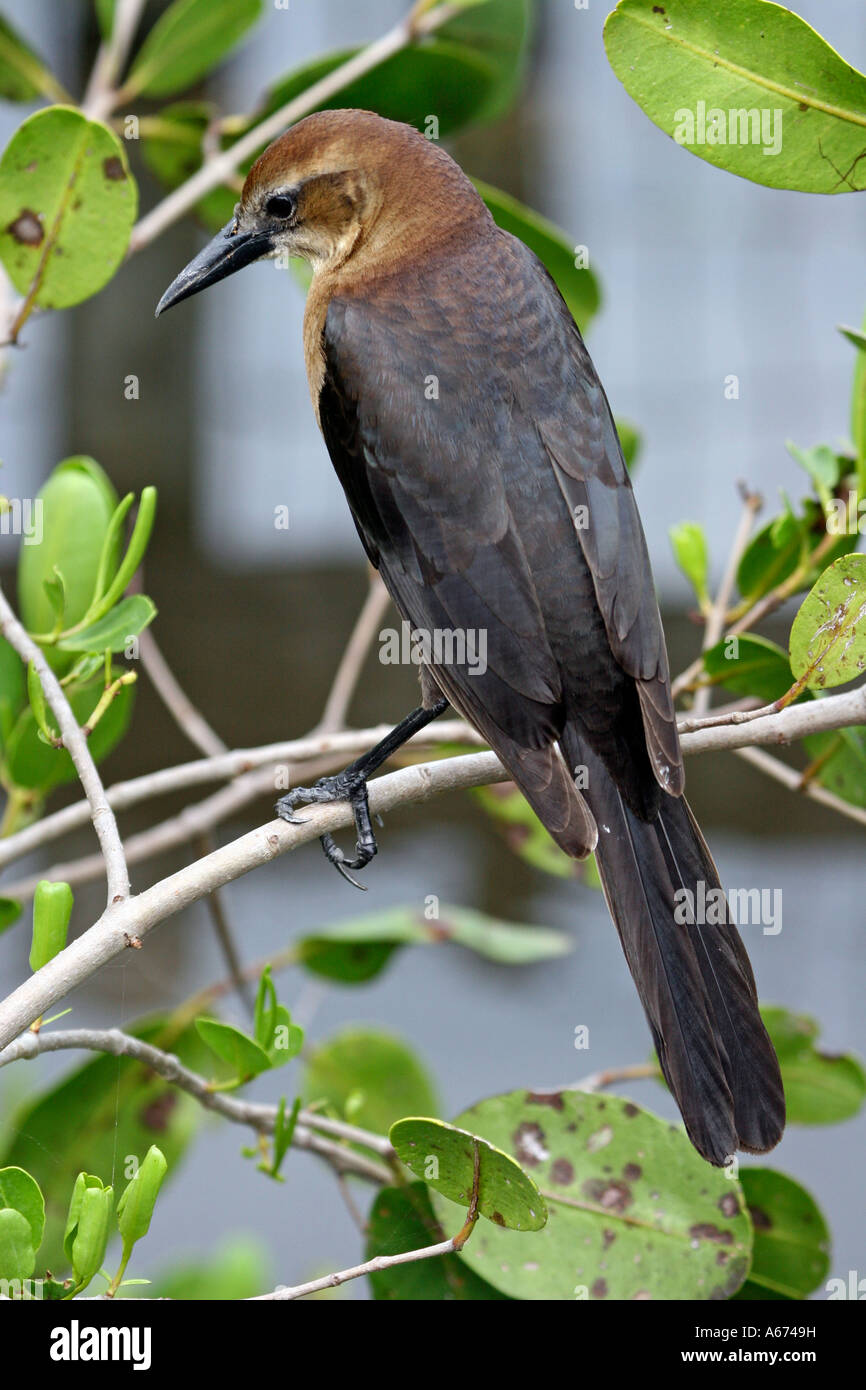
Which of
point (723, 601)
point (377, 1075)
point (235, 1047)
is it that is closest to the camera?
point (235, 1047)

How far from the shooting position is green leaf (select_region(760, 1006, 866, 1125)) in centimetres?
126

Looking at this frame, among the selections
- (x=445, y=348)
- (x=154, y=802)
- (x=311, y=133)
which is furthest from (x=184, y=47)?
(x=154, y=802)

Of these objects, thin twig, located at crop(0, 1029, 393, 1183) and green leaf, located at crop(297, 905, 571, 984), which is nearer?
thin twig, located at crop(0, 1029, 393, 1183)

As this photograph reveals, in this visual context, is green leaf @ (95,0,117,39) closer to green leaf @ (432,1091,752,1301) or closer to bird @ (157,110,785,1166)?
bird @ (157,110,785,1166)

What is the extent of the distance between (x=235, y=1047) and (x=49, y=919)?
0.22 meters

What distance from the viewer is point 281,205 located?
1306mm

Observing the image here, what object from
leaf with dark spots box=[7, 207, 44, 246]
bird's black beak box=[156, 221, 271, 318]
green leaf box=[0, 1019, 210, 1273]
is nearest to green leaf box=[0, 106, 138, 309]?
leaf with dark spots box=[7, 207, 44, 246]

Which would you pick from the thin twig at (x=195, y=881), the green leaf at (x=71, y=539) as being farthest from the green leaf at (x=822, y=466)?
the green leaf at (x=71, y=539)

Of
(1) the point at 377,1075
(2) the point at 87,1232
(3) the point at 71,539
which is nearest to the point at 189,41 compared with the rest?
(3) the point at 71,539

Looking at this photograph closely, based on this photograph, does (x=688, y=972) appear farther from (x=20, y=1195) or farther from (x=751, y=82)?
(x=751, y=82)

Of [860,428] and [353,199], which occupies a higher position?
[353,199]

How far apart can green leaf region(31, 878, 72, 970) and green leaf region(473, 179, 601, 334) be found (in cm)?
90

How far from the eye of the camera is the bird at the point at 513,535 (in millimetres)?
1052

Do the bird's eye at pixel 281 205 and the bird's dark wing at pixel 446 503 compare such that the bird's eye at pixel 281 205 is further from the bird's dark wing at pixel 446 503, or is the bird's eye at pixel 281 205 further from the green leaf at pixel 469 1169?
the green leaf at pixel 469 1169
